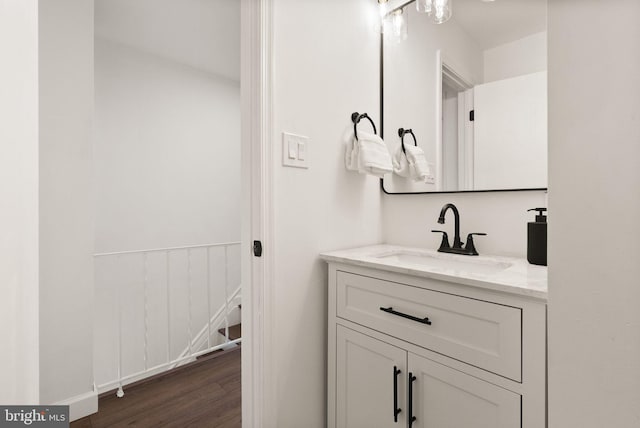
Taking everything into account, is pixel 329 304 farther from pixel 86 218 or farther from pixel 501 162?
pixel 86 218

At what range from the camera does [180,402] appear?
5.83 feet

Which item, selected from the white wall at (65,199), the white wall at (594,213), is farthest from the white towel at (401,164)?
the white wall at (65,199)

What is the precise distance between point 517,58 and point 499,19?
0.66ft

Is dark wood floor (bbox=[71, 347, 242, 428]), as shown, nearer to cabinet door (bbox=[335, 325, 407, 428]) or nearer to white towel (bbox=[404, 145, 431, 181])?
cabinet door (bbox=[335, 325, 407, 428])

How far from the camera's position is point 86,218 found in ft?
5.49

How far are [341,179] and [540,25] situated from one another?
3.24 ft

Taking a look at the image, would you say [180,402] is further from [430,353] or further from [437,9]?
[437,9]

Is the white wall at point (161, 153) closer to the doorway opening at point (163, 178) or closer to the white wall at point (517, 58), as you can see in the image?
the doorway opening at point (163, 178)

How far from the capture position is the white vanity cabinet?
758 millimetres

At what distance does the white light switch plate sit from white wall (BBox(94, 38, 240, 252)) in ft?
6.89

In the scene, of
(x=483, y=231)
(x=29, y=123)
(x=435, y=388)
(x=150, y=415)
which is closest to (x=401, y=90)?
(x=483, y=231)

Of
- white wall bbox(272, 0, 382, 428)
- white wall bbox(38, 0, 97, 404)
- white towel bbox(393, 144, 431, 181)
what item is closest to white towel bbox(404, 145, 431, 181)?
white towel bbox(393, 144, 431, 181)

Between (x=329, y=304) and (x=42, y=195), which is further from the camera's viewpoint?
(x=42, y=195)

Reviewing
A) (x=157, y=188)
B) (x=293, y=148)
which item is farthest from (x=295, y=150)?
(x=157, y=188)
